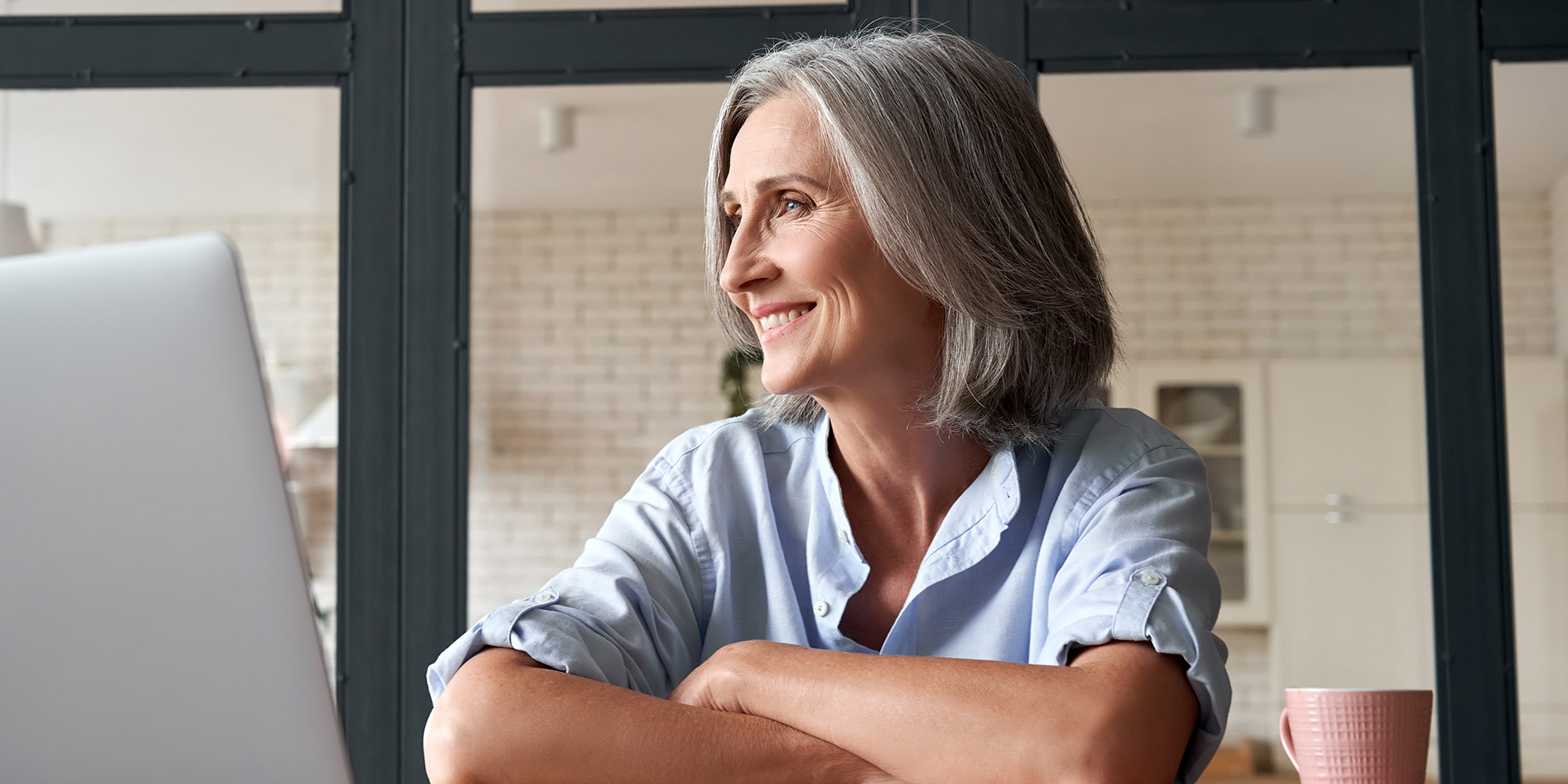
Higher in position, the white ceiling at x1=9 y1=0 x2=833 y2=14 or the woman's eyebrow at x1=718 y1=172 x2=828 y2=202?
the white ceiling at x1=9 y1=0 x2=833 y2=14

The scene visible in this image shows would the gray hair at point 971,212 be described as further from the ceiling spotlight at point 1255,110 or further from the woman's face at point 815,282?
the ceiling spotlight at point 1255,110

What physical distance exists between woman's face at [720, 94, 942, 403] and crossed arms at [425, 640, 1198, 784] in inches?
13.6

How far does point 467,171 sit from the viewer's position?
2.00 meters

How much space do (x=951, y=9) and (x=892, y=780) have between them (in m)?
1.32

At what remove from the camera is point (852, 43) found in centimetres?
137

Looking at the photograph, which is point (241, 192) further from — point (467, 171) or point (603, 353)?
point (467, 171)

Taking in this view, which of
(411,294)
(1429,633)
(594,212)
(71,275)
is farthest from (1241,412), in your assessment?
(71,275)

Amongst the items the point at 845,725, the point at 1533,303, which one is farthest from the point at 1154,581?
A: the point at 1533,303

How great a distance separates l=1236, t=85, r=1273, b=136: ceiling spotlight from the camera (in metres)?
2.99

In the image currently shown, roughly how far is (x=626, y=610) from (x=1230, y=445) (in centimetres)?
665

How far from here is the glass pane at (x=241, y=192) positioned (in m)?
2.28

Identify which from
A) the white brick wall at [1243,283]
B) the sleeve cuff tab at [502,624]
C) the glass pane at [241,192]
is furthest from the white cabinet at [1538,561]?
the white brick wall at [1243,283]

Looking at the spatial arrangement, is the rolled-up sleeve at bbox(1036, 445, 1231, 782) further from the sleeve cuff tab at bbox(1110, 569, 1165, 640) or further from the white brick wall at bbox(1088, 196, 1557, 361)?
the white brick wall at bbox(1088, 196, 1557, 361)

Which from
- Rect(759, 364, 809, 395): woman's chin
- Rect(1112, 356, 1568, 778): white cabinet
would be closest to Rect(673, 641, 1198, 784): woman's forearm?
Rect(759, 364, 809, 395): woman's chin
